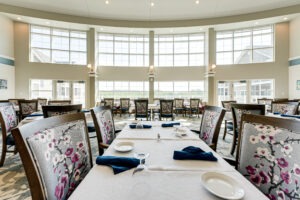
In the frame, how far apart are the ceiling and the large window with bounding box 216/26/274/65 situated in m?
1.48

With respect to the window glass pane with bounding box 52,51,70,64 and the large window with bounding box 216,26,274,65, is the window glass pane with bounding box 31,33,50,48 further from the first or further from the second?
the large window with bounding box 216,26,274,65

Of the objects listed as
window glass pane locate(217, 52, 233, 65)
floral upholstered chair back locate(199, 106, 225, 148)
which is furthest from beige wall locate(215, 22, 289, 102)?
floral upholstered chair back locate(199, 106, 225, 148)

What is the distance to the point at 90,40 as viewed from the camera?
337 inches

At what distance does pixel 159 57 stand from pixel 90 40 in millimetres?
4184

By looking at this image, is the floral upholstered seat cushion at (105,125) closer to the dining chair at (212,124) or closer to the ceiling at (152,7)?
the dining chair at (212,124)

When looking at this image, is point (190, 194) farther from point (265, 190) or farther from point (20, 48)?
point (20, 48)

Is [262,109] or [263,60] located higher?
[263,60]

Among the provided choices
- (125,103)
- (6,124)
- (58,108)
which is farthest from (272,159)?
(125,103)

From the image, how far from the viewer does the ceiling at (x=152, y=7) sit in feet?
21.8

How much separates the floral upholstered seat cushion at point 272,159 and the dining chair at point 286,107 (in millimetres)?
3240

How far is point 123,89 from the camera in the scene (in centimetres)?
952

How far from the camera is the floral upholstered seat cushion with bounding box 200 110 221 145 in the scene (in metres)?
1.89

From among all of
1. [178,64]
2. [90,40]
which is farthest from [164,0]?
[90,40]

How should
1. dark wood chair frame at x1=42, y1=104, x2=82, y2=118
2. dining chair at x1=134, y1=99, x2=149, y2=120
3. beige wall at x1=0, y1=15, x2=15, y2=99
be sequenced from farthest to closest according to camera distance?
1. beige wall at x1=0, y1=15, x2=15, y2=99
2. dining chair at x1=134, y1=99, x2=149, y2=120
3. dark wood chair frame at x1=42, y1=104, x2=82, y2=118
